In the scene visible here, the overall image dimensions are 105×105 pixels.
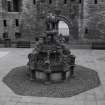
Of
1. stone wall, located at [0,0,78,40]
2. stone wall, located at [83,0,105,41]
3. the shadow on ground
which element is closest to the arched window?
stone wall, located at [0,0,78,40]

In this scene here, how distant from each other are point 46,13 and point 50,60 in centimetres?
1206

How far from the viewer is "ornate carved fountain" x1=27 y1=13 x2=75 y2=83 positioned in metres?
8.55

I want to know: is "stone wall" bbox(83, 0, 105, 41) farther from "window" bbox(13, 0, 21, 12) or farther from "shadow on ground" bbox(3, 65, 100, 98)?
"shadow on ground" bbox(3, 65, 100, 98)

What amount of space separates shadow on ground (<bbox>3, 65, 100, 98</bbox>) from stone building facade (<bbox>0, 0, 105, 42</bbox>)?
33.4ft

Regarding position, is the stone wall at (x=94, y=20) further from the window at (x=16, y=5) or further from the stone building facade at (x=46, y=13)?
the window at (x=16, y=5)

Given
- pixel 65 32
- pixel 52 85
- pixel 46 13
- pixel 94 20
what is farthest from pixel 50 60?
pixel 65 32

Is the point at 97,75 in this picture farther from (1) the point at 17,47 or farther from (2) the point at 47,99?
(1) the point at 17,47

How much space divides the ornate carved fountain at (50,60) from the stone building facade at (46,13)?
10.9 meters

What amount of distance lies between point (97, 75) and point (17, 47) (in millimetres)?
10579

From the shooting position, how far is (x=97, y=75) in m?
9.67

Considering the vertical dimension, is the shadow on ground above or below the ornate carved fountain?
below

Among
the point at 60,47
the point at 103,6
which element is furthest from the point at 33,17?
the point at 60,47

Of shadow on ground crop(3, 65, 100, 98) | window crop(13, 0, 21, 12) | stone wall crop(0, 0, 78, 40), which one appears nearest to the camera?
shadow on ground crop(3, 65, 100, 98)

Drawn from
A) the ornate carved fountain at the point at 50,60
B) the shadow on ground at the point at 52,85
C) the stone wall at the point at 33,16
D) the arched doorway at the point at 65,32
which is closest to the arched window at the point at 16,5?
the stone wall at the point at 33,16
